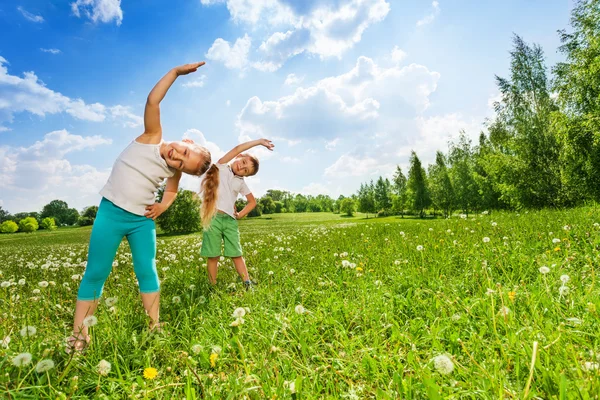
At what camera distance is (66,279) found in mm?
5129

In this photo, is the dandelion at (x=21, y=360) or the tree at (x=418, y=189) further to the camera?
the tree at (x=418, y=189)

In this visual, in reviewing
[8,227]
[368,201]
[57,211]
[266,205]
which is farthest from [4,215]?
[368,201]

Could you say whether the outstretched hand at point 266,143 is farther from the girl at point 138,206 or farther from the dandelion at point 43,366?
the dandelion at point 43,366

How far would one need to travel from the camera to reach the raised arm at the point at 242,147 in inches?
187

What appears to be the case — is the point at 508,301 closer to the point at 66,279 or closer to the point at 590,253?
the point at 590,253

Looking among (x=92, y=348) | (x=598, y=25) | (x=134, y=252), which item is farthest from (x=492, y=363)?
(x=598, y=25)

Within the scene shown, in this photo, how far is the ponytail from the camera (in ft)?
15.0

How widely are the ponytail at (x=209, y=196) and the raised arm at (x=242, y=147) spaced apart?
0.40 metres

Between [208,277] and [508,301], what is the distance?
382cm

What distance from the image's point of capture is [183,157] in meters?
3.15

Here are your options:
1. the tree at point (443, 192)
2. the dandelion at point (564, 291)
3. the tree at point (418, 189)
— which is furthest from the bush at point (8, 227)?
the dandelion at point (564, 291)

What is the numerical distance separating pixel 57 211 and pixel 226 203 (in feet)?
396

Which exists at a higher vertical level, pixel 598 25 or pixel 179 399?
pixel 598 25

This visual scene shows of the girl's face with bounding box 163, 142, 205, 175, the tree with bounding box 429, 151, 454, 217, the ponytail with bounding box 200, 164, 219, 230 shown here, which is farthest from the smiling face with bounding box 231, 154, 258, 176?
the tree with bounding box 429, 151, 454, 217
